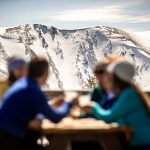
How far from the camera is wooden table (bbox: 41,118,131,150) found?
4031 mm

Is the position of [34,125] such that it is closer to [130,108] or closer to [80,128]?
[80,128]

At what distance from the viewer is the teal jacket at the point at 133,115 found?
13.1 feet

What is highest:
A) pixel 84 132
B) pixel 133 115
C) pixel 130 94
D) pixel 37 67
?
pixel 37 67

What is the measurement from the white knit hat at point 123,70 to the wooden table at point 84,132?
476mm

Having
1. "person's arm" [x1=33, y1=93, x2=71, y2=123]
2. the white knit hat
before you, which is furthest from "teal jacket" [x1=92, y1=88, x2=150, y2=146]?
"person's arm" [x1=33, y1=93, x2=71, y2=123]

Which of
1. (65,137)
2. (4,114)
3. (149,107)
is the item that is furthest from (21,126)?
(149,107)

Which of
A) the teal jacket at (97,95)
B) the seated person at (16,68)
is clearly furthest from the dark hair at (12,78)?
the teal jacket at (97,95)

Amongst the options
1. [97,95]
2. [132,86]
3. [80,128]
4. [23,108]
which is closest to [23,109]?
[23,108]

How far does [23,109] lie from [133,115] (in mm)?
1063

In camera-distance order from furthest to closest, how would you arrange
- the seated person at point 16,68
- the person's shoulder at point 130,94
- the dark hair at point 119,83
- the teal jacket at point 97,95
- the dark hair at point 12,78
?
1. the teal jacket at point 97,95
2. the dark hair at point 12,78
3. the seated person at point 16,68
4. the dark hair at point 119,83
5. the person's shoulder at point 130,94

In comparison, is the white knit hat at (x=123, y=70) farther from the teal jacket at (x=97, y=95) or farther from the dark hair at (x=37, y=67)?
the teal jacket at (x=97, y=95)

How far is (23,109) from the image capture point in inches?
159

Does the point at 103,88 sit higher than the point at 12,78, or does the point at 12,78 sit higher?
the point at 12,78

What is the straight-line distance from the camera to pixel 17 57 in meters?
4.52
